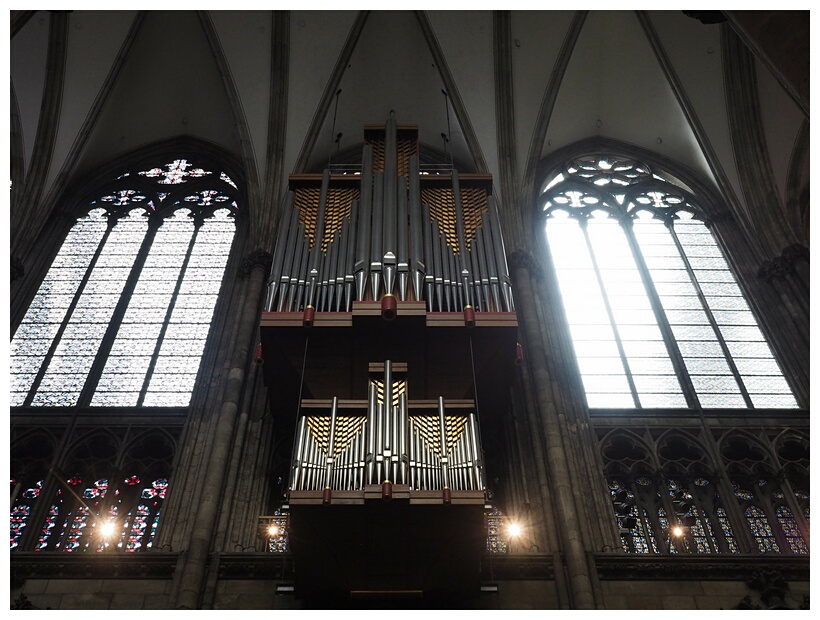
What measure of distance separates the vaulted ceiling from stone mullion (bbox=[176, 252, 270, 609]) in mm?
2862

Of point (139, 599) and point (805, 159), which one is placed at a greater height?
point (805, 159)

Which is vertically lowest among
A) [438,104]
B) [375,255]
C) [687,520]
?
[687,520]

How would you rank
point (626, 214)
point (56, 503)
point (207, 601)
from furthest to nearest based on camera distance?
point (626, 214)
point (56, 503)
point (207, 601)

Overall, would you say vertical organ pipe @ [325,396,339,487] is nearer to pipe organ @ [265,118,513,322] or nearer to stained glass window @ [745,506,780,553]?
pipe organ @ [265,118,513,322]

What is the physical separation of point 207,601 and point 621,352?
758cm

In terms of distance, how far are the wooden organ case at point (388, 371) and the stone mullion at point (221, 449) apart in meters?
0.76

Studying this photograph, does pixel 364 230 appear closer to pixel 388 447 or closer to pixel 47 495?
pixel 388 447

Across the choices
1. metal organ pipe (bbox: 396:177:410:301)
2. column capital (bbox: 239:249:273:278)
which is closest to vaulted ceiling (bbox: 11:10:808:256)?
column capital (bbox: 239:249:273:278)

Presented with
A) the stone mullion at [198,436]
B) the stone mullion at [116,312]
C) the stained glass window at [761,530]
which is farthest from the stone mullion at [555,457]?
the stone mullion at [116,312]

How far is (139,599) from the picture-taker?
9422 mm

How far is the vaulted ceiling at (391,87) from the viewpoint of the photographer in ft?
54.1

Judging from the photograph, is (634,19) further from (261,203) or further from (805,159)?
(261,203)

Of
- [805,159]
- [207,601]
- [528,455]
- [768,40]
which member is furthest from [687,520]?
[805,159]

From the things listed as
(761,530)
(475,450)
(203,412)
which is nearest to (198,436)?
(203,412)
